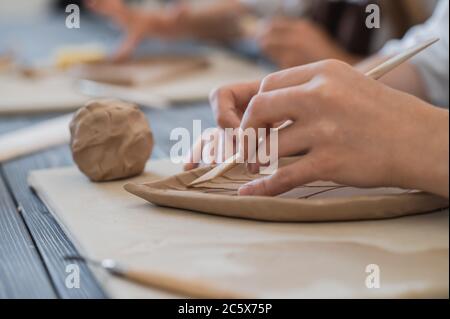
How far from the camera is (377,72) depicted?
0.71 metres

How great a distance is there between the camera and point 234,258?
1.97ft

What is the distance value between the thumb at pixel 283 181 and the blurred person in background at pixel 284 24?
41.3 inches

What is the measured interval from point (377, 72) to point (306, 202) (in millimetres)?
163

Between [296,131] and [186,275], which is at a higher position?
[296,131]

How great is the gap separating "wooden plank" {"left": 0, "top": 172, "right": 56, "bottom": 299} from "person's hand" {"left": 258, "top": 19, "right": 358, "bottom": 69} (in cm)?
107

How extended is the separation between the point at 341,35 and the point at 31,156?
1.07m

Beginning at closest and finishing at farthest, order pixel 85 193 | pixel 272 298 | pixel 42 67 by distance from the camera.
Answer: pixel 272 298, pixel 85 193, pixel 42 67

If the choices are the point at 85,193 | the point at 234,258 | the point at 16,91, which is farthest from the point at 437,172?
the point at 16,91

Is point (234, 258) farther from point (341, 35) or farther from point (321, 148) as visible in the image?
point (341, 35)

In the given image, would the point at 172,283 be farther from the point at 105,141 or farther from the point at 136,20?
the point at 136,20

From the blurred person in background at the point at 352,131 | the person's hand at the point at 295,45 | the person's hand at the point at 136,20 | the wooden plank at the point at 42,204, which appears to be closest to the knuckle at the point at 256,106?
the blurred person in background at the point at 352,131

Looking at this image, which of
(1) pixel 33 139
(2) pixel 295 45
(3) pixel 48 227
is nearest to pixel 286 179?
(3) pixel 48 227

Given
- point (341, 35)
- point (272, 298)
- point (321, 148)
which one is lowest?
point (272, 298)

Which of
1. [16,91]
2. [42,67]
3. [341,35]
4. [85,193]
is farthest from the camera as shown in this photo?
[341,35]
